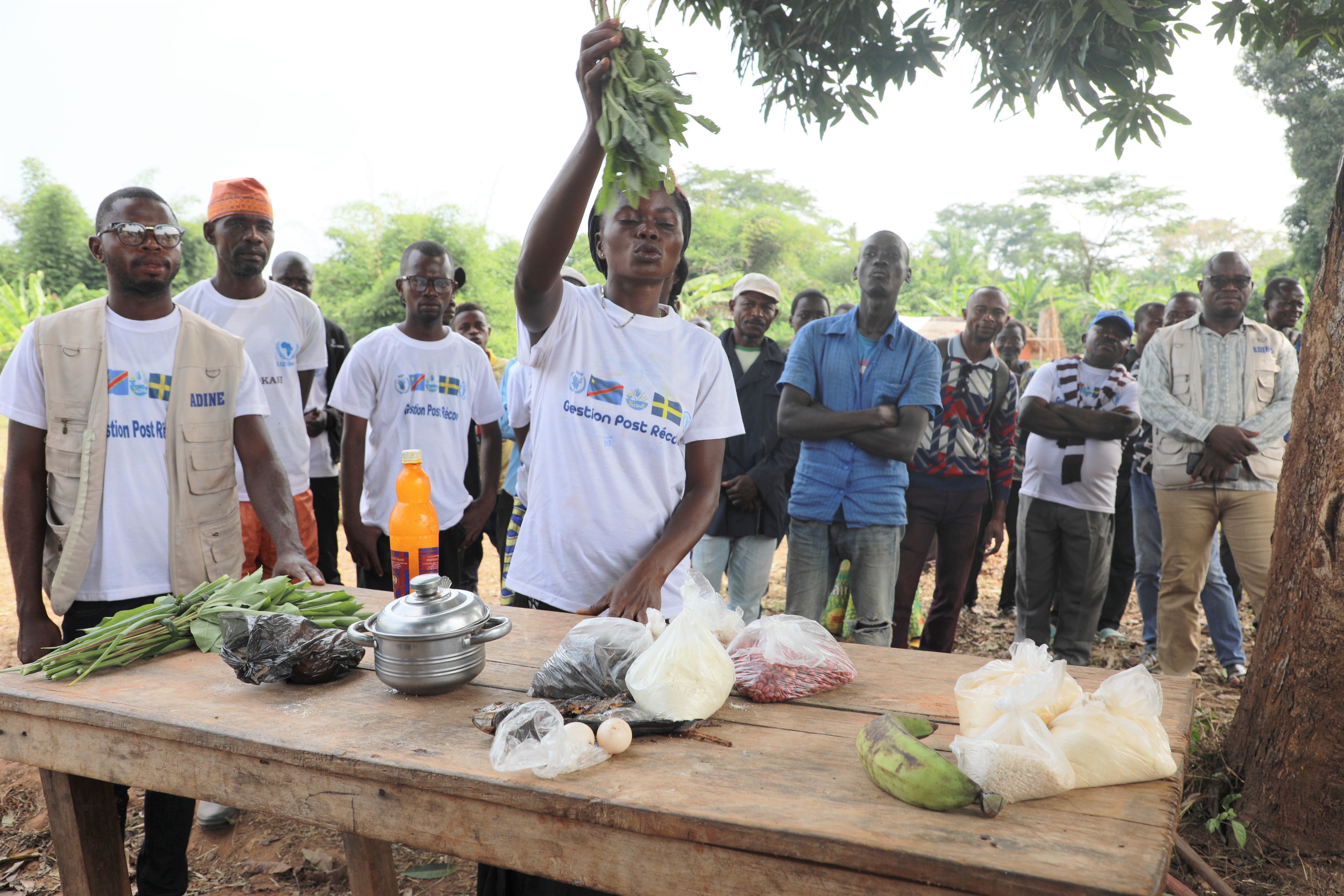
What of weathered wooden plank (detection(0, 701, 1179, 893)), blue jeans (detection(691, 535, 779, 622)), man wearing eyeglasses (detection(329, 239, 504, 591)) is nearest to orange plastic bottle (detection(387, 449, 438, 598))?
weathered wooden plank (detection(0, 701, 1179, 893))

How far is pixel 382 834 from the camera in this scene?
1.40m

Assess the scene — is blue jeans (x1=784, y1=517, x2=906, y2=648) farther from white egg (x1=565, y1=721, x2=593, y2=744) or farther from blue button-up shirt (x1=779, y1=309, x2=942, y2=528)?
white egg (x1=565, y1=721, x2=593, y2=744)

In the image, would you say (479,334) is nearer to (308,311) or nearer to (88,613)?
(308,311)

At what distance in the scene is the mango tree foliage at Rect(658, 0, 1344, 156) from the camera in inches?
99.9

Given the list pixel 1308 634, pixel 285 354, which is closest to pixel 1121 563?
pixel 1308 634

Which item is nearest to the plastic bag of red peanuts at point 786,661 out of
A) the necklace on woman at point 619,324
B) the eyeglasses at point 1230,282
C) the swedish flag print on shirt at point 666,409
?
the swedish flag print on shirt at point 666,409

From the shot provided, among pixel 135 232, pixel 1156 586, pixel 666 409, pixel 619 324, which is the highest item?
pixel 135 232

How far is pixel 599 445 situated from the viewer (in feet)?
7.33

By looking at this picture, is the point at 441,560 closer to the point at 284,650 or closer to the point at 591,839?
the point at 284,650

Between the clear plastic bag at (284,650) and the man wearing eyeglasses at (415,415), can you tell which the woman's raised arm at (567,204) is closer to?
the clear plastic bag at (284,650)

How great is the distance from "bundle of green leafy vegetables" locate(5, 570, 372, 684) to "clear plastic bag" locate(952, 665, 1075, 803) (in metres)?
1.41

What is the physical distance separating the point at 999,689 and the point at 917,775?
0.28m

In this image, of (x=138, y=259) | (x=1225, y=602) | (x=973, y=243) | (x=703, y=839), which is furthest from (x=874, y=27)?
(x=973, y=243)

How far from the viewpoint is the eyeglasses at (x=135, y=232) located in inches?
96.3
